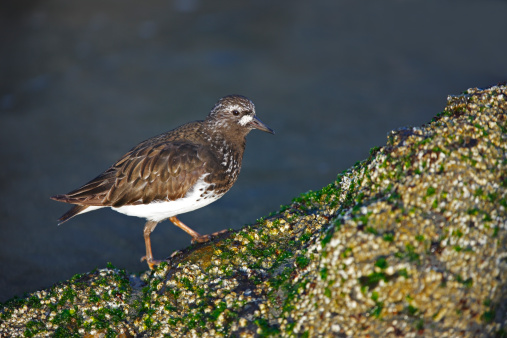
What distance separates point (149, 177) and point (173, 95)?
6.15 metres

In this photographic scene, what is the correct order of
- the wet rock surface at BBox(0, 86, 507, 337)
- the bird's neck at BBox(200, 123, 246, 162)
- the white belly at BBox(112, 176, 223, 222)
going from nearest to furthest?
the wet rock surface at BBox(0, 86, 507, 337), the white belly at BBox(112, 176, 223, 222), the bird's neck at BBox(200, 123, 246, 162)

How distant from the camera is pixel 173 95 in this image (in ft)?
39.4

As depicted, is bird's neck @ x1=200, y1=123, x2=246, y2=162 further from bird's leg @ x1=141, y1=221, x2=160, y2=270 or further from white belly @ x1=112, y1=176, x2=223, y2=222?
bird's leg @ x1=141, y1=221, x2=160, y2=270

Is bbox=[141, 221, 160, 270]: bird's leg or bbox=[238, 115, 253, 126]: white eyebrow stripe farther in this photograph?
bbox=[238, 115, 253, 126]: white eyebrow stripe

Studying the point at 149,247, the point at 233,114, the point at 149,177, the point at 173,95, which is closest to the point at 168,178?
the point at 149,177

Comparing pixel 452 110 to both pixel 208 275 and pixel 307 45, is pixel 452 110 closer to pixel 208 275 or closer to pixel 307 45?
pixel 208 275

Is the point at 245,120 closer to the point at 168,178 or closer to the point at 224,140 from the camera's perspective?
the point at 224,140

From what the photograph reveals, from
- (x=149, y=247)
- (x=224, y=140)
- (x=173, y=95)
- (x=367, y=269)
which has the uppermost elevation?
(x=173, y=95)

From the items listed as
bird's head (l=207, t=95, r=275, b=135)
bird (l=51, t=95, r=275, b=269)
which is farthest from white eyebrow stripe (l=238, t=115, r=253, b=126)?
bird (l=51, t=95, r=275, b=269)

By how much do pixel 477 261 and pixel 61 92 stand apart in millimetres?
10523

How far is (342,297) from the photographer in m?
4.06

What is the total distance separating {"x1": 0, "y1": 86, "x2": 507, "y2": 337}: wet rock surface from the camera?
3.89m

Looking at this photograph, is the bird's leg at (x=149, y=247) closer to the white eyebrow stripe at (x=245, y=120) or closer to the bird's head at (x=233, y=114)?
the bird's head at (x=233, y=114)

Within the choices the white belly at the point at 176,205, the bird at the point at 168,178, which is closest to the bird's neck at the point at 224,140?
the bird at the point at 168,178
